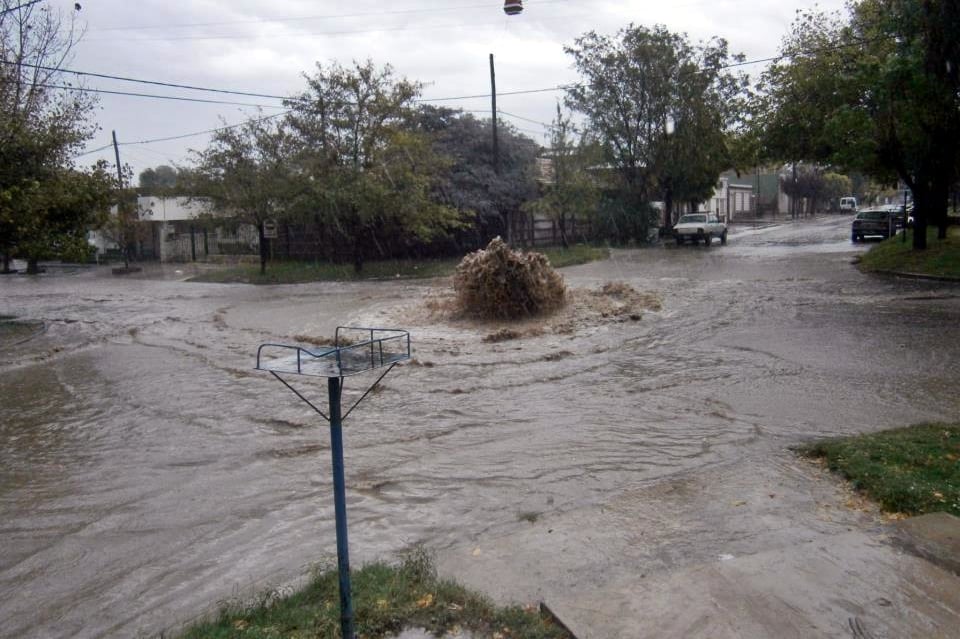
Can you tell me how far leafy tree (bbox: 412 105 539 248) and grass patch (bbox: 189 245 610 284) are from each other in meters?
2.76

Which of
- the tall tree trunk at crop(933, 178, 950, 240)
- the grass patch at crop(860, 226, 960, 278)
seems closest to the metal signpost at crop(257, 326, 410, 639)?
the grass patch at crop(860, 226, 960, 278)

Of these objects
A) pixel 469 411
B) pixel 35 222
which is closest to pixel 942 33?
pixel 469 411

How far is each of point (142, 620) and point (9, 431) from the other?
601cm

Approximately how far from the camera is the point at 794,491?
6102mm

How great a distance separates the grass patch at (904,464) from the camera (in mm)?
5547

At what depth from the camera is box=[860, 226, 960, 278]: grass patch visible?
21.1 m

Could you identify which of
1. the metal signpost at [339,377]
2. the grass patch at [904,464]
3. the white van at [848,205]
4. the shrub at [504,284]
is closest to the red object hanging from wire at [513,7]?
the shrub at [504,284]

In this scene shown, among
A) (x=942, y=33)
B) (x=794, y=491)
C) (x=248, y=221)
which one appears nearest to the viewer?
(x=794, y=491)

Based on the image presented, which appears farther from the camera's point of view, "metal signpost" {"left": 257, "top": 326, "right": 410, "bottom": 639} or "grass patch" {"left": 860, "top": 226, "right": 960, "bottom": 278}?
"grass patch" {"left": 860, "top": 226, "right": 960, "bottom": 278}

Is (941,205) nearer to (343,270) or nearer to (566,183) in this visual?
(566,183)

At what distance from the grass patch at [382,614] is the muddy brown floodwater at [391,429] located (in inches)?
28.4

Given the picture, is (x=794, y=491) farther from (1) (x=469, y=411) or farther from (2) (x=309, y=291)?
(2) (x=309, y=291)

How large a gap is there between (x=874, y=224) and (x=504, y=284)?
27052 millimetres

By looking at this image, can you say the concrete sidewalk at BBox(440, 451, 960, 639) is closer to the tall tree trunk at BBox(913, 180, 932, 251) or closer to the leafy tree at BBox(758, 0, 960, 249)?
the leafy tree at BBox(758, 0, 960, 249)
